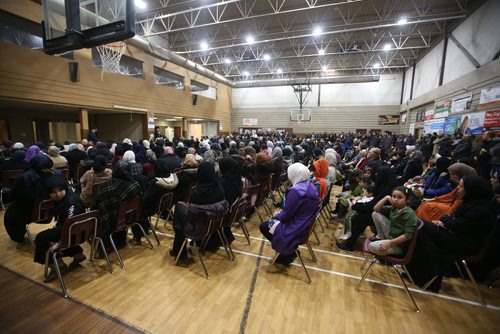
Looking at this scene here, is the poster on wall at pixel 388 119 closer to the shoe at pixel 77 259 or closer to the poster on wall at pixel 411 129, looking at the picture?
the poster on wall at pixel 411 129

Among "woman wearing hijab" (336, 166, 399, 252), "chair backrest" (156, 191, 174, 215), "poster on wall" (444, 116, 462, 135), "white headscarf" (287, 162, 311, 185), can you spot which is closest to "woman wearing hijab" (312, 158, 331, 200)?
"woman wearing hijab" (336, 166, 399, 252)

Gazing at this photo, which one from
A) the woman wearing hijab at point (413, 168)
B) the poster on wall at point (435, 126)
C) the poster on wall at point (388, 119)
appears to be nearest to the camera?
the woman wearing hijab at point (413, 168)

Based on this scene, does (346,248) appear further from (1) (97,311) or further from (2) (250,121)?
(2) (250,121)

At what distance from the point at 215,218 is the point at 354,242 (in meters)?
2.35

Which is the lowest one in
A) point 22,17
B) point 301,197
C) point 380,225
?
point 380,225

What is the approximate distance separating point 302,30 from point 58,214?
11.9m

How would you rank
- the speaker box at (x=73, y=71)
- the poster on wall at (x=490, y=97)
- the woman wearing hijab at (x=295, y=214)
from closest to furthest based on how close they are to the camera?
the woman wearing hijab at (x=295, y=214) → the poster on wall at (x=490, y=97) → the speaker box at (x=73, y=71)

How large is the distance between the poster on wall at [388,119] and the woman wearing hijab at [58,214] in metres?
21.2

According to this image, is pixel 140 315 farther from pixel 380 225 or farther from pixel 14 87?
pixel 14 87

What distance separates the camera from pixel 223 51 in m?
15.7

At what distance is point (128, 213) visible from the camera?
3.09m

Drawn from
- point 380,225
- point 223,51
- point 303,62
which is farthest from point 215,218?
point 303,62

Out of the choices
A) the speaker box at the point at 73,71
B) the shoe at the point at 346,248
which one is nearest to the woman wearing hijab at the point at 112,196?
the shoe at the point at 346,248

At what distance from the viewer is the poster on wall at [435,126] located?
10.7 metres
